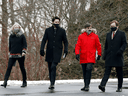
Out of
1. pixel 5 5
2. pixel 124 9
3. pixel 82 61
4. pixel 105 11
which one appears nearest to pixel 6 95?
pixel 82 61

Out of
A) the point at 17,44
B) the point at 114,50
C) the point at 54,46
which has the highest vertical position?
the point at 17,44

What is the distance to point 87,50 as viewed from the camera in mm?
7844

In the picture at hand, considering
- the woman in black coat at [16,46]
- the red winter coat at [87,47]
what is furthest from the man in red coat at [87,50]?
the woman in black coat at [16,46]

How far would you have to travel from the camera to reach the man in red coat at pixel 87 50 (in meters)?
7.76

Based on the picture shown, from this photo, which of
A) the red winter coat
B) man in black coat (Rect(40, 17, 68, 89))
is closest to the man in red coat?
the red winter coat

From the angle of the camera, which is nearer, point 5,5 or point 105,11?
point 5,5

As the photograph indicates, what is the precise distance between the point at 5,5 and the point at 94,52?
26.5 ft

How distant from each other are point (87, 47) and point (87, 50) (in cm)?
8

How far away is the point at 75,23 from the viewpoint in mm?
15227

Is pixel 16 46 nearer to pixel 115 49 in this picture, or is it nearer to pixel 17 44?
pixel 17 44

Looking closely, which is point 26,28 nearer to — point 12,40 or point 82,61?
point 12,40

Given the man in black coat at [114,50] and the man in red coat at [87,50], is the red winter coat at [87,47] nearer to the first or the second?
the man in red coat at [87,50]

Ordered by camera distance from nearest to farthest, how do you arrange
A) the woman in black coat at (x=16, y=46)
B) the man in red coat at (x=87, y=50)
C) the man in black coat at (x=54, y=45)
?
the man in red coat at (x=87, y=50), the man in black coat at (x=54, y=45), the woman in black coat at (x=16, y=46)

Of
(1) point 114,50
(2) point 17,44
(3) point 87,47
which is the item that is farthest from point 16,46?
(1) point 114,50
